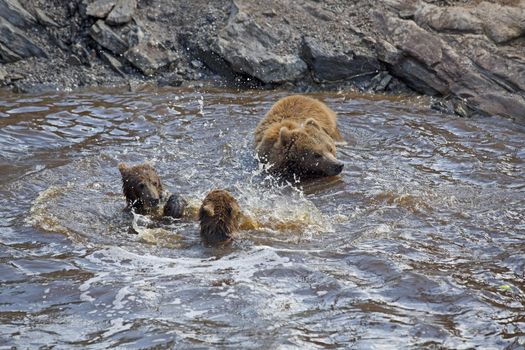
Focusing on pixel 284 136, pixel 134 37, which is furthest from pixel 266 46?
pixel 284 136

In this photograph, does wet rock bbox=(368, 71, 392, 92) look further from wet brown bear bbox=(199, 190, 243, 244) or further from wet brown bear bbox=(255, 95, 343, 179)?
wet brown bear bbox=(199, 190, 243, 244)

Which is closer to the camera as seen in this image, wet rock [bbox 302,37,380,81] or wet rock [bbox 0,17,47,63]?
wet rock [bbox 0,17,47,63]

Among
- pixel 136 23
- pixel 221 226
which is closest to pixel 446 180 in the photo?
pixel 221 226

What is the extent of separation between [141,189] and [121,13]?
6.66 m

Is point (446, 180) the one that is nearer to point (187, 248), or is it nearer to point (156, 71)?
point (187, 248)

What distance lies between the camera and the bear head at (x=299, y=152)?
10664 millimetres

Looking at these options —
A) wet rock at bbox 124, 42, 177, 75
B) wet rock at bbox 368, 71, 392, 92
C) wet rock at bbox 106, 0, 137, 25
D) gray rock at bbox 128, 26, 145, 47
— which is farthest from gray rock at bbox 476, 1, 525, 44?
wet rock at bbox 106, 0, 137, 25

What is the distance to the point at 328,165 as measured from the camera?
10398mm

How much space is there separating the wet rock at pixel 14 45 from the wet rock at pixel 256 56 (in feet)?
10.1

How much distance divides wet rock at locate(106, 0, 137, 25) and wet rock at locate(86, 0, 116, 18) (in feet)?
0.25

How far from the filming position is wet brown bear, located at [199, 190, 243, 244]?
312 inches

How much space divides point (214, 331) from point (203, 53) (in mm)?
9329

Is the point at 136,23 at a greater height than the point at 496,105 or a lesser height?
greater

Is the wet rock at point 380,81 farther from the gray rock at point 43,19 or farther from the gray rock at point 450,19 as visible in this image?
the gray rock at point 43,19
